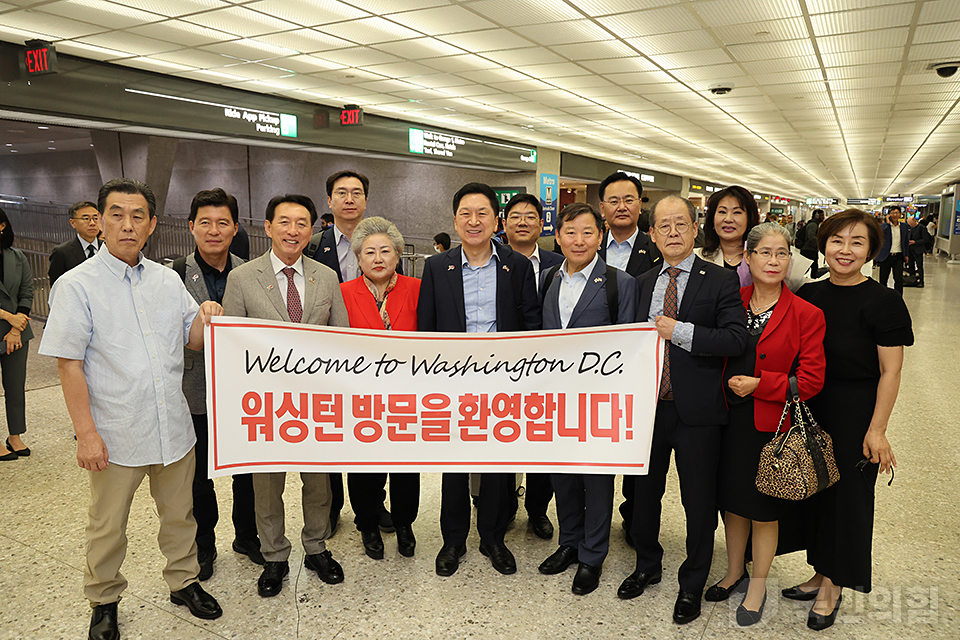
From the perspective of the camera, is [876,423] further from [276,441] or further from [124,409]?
[124,409]

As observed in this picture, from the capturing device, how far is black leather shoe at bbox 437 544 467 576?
9.74ft

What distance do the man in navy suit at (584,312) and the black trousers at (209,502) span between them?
1460 mm

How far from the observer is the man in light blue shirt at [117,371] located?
2.31m

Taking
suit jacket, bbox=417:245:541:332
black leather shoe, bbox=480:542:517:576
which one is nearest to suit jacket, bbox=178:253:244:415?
suit jacket, bbox=417:245:541:332

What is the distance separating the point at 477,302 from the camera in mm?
2963

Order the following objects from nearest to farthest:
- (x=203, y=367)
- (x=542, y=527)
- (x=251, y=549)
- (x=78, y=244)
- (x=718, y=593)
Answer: (x=718, y=593) < (x=203, y=367) < (x=251, y=549) < (x=542, y=527) < (x=78, y=244)

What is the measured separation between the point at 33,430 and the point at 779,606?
17.2ft

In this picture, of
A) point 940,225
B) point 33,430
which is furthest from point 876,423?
point 940,225

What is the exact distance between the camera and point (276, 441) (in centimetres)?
272

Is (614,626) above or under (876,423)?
under

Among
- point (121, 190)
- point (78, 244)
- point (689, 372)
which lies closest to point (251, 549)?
point (121, 190)

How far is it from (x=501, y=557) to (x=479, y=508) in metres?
0.25

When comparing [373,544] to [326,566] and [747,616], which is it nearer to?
[326,566]

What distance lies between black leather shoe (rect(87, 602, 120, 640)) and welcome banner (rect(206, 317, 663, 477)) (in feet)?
2.12
